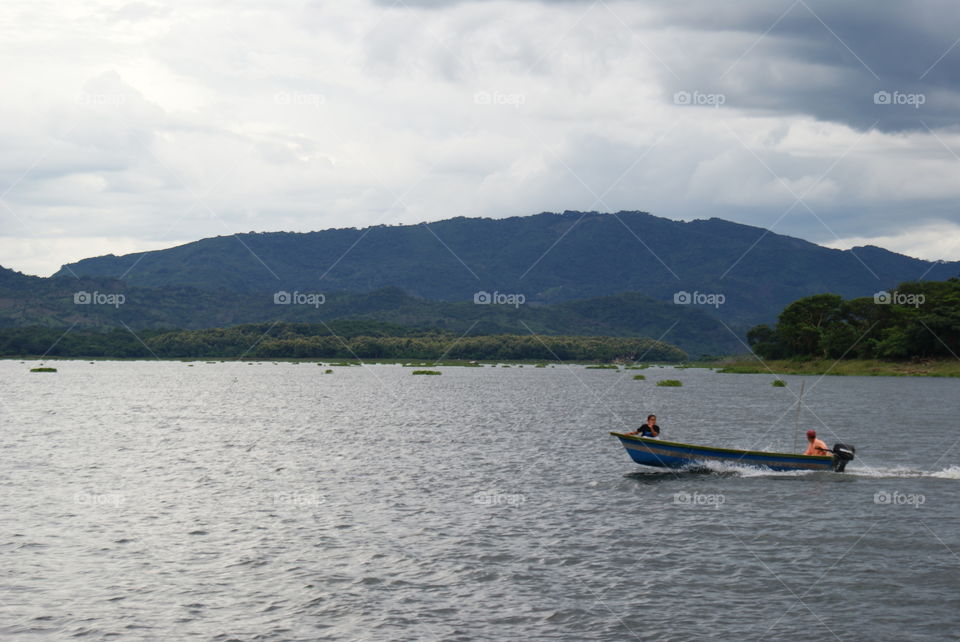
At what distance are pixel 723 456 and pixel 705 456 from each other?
36.9 inches

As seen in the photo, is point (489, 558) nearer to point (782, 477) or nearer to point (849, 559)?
point (849, 559)

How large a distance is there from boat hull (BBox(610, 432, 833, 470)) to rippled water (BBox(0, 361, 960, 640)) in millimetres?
861

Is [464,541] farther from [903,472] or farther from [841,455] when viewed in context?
[903,472]

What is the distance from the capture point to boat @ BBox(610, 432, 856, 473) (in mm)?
46344

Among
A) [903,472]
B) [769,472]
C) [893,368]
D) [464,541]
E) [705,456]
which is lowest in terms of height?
[903,472]

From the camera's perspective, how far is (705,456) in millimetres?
46719

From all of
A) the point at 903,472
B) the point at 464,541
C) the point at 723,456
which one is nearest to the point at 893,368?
the point at 903,472

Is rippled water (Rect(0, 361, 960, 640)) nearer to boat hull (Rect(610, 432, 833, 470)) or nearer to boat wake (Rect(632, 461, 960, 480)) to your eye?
boat wake (Rect(632, 461, 960, 480))

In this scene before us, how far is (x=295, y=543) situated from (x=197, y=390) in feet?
412

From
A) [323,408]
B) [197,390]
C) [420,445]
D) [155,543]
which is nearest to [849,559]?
[155,543]

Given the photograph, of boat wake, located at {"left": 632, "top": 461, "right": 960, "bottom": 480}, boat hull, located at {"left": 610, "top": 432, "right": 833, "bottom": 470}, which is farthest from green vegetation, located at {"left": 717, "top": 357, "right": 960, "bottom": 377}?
boat hull, located at {"left": 610, "top": 432, "right": 833, "bottom": 470}

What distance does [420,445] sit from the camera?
210ft

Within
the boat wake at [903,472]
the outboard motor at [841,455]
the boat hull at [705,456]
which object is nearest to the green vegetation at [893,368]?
the boat wake at [903,472]

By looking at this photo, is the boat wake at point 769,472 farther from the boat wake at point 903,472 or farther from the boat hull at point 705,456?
the boat hull at point 705,456
